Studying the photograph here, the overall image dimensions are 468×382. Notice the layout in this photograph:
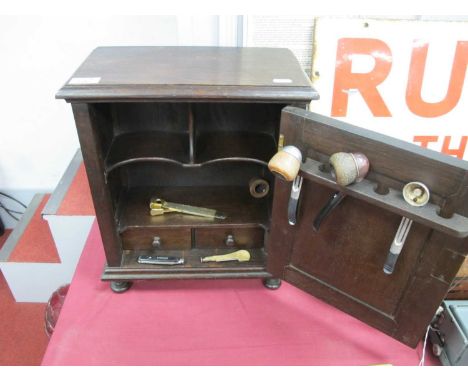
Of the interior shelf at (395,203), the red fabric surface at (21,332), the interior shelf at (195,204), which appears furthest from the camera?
the red fabric surface at (21,332)

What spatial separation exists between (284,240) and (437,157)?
0.35 meters

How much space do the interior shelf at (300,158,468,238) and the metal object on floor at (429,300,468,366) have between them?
0.36 m

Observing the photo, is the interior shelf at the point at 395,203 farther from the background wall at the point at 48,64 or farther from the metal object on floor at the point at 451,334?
the background wall at the point at 48,64

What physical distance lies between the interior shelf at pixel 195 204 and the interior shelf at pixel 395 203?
0.34 m

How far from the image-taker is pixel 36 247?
156 centimetres

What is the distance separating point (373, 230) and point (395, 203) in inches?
3.8

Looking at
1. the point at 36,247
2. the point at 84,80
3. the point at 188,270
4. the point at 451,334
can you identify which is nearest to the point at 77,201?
the point at 36,247

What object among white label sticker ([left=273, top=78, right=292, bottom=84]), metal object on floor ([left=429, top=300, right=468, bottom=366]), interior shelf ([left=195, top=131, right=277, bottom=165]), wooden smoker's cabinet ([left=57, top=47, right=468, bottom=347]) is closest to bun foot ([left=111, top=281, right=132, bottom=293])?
wooden smoker's cabinet ([left=57, top=47, right=468, bottom=347])

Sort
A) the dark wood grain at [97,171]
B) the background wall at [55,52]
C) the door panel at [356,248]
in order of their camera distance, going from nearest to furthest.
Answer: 1. the door panel at [356,248]
2. the dark wood grain at [97,171]
3. the background wall at [55,52]

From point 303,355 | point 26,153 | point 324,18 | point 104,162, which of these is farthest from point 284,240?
point 26,153

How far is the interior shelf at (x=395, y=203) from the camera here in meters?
0.55

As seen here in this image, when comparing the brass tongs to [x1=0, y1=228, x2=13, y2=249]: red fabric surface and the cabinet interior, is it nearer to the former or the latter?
the cabinet interior

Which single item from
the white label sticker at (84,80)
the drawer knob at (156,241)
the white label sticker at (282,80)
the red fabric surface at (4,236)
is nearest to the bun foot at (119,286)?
the drawer knob at (156,241)

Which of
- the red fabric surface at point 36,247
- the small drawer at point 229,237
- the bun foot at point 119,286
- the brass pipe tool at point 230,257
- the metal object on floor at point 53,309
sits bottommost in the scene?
the metal object on floor at point 53,309
